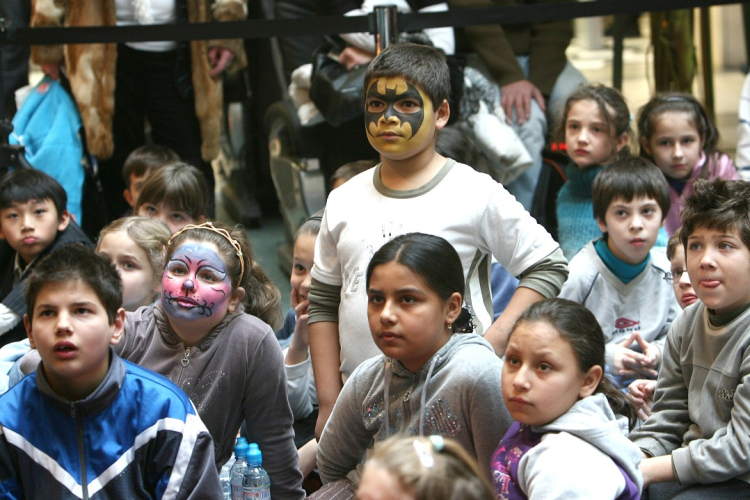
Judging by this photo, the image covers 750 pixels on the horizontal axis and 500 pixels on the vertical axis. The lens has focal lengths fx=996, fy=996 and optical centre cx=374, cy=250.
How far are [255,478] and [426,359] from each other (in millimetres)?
666

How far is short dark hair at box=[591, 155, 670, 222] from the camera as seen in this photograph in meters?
3.34

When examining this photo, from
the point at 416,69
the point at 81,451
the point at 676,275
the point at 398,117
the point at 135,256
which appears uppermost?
the point at 416,69

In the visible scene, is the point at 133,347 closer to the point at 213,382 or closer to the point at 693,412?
the point at 213,382

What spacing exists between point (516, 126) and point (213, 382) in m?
2.14

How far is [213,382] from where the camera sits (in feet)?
9.09

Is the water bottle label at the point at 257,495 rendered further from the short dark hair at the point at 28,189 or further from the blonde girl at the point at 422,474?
A: the short dark hair at the point at 28,189

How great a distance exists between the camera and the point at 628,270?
3.35 m

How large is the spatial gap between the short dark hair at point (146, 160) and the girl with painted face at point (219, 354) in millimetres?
1470

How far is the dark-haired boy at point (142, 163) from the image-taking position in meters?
4.24

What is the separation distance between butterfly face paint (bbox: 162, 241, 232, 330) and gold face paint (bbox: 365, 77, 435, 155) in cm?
57

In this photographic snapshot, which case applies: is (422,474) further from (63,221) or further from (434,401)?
(63,221)

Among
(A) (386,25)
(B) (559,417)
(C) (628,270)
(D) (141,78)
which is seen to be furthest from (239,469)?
(D) (141,78)

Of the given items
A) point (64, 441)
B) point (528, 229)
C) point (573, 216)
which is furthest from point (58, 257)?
point (573, 216)

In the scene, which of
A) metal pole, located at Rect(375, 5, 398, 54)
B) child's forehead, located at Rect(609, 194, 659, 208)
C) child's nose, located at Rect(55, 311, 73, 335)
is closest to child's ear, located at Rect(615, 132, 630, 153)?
child's forehead, located at Rect(609, 194, 659, 208)
